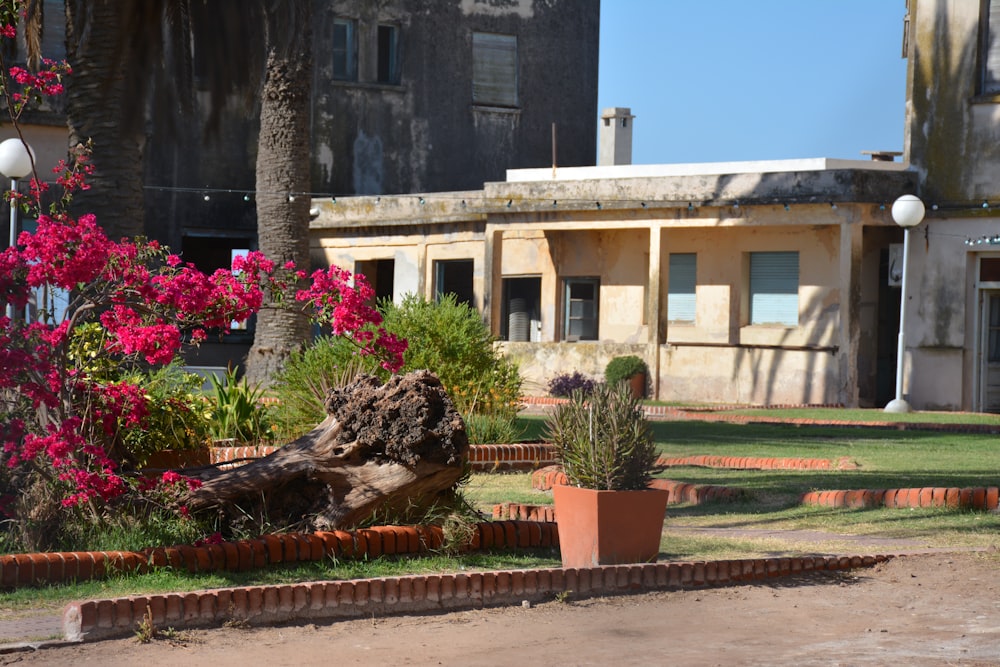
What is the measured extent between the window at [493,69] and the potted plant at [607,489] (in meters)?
27.3

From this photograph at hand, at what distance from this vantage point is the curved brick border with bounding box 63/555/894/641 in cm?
618

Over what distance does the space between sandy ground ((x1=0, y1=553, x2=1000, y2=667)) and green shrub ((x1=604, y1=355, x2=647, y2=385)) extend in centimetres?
1826

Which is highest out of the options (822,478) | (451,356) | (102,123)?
(102,123)

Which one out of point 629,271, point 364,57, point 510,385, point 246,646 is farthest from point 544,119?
point 246,646

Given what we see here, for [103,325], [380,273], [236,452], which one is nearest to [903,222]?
[380,273]

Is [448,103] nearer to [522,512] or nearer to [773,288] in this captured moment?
[773,288]

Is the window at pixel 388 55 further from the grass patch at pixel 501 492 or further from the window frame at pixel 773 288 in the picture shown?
the grass patch at pixel 501 492

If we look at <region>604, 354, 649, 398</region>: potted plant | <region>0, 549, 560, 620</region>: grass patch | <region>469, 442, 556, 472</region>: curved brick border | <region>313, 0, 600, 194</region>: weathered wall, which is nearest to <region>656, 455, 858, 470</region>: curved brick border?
<region>469, 442, 556, 472</region>: curved brick border

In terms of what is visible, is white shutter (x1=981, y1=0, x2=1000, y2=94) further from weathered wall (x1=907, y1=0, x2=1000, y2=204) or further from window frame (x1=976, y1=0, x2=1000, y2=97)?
weathered wall (x1=907, y1=0, x2=1000, y2=204)

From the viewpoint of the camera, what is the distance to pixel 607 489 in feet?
25.6

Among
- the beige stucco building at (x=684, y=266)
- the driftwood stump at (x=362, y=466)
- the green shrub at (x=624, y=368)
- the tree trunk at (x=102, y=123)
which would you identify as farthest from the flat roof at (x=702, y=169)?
the driftwood stump at (x=362, y=466)

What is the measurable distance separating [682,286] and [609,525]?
2044cm

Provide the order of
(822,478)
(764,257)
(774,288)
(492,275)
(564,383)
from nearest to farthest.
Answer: (822,478) < (564,383) < (774,288) < (764,257) < (492,275)

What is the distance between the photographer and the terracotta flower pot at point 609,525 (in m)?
7.77
